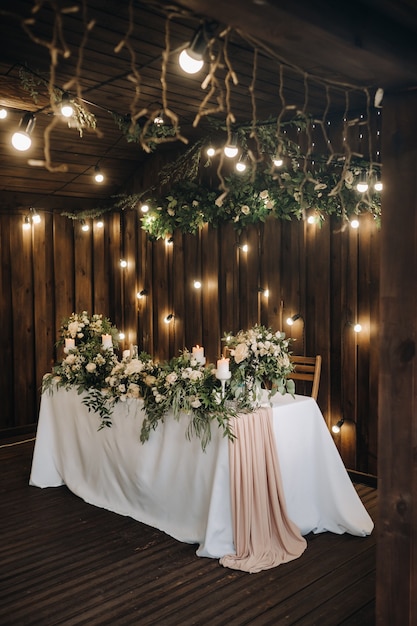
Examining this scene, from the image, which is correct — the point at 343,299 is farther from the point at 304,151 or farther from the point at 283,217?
the point at 304,151

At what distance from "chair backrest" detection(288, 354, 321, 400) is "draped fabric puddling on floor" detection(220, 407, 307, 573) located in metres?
1.11

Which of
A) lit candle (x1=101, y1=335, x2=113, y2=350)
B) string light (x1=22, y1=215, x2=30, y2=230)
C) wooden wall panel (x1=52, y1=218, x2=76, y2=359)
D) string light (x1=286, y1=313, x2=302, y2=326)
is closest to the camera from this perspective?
Result: lit candle (x1=101, y1=335, x2=113, y2=350)

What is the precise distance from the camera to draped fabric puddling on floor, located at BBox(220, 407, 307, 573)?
3.53 metres

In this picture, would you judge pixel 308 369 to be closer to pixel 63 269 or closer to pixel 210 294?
pixel 210 294

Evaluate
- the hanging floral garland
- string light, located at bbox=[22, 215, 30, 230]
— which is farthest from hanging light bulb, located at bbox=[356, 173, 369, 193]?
string light, located at bbox=[22, 215, 30, 230]

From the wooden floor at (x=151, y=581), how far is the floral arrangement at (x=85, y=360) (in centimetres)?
99

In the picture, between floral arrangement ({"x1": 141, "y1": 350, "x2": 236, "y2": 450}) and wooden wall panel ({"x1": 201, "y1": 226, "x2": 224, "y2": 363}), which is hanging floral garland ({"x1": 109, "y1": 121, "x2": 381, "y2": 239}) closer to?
wooden wall panel ({"x1": 201, "y1": 226, "x2": 224, "y2": 363})

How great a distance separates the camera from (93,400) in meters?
4.48

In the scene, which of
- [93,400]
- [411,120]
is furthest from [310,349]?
[411,120]

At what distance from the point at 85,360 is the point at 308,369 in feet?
5.81

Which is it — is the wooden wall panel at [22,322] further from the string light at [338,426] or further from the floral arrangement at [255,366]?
the floral arrangement at [255,366]

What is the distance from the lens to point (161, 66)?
406 cm

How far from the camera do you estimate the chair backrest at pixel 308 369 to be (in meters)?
4.79

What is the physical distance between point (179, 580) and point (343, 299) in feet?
8.60
